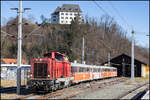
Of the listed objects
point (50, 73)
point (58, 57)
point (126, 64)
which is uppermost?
point (58, 57)

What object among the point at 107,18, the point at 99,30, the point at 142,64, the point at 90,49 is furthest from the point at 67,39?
the point at 142,64

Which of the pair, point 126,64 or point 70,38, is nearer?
point 70,38

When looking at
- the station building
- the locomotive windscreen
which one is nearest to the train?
the locomotive windscreen

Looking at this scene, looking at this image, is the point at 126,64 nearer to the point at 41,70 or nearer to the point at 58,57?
the point at 58,57

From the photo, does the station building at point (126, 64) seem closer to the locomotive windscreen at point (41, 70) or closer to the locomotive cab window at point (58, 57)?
the locomotive cab window at point (58, 57)

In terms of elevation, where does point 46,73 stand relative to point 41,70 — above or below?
below

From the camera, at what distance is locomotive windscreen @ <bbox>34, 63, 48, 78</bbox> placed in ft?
68.4

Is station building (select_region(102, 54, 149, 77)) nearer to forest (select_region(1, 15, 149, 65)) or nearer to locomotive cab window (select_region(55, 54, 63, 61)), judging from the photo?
forest (select_region(1, 15, 149, 65))

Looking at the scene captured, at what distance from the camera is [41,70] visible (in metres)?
20.9

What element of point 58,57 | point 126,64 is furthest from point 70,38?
point 126,64

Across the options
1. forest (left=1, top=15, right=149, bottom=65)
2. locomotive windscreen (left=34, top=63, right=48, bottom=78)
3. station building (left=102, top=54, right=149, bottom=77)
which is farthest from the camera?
station building (left=102, top=54, right=149, bottom=77)

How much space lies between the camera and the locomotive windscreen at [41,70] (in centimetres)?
2086

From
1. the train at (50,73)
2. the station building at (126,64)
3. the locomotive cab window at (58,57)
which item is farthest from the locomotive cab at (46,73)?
the station building at (126,64)

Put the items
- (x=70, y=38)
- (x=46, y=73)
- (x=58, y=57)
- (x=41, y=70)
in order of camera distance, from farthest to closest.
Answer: (x=70, y=38) → (x=58, y=57) → (x=41, y=70) → (x=46, y=73)
